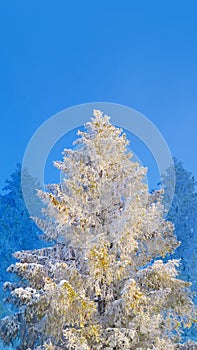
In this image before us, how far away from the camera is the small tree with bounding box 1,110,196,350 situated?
6207 millimetres

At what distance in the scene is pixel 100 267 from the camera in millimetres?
6508

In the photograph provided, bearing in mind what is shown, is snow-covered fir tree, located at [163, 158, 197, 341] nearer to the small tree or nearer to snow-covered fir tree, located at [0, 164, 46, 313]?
snow-covered fir tree, located at [0, 164, 46, 313]

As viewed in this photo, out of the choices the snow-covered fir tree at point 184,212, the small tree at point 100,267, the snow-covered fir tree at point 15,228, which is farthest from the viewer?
the snow-covered fir tree at point 15,228

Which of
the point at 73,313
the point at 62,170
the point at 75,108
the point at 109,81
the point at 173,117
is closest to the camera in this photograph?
the point at 73,313

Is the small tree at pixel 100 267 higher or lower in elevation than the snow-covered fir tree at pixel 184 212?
lower

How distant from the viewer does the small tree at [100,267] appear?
6.21 metres

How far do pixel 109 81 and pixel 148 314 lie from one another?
5254 cm

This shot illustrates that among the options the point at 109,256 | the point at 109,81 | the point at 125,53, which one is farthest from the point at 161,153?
the point at 125,53

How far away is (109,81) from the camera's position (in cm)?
5678

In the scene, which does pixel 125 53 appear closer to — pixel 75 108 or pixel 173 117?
pixel 173 117

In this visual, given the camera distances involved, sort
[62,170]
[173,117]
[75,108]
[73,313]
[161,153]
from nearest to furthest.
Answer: [73,313], [62,170], [161,153], [75,108], [173,117]

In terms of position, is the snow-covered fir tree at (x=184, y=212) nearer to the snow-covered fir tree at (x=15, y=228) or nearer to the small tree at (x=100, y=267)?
the snow-covered fir tree at (x=15, y=228)

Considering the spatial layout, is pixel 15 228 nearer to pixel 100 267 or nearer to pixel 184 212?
pixel 184 212

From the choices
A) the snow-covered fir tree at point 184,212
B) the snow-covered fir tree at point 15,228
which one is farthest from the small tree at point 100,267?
the snow-covered fir tree at point 15,228
